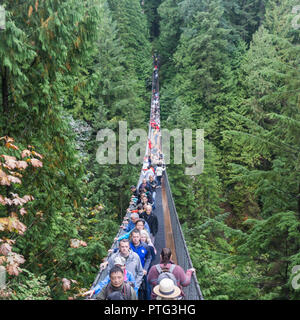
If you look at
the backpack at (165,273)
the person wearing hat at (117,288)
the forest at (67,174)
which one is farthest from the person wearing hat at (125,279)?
the forest at (67,174)

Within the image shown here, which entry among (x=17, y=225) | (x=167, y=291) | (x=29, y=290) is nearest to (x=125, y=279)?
(x=167, y=291)

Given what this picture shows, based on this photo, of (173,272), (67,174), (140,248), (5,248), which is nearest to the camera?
(5,248)

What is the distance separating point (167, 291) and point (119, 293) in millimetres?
408

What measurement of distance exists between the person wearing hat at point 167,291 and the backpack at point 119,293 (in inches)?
9.9

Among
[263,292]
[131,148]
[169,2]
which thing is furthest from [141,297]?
[169,2]

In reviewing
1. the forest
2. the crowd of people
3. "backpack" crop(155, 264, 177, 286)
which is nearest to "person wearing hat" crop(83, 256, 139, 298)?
the crowd of people

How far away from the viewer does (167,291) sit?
2773 millimetres

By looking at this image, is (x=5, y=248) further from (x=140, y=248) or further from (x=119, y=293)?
(x=140, y=248)

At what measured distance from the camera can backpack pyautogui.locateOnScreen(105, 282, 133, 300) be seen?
107 inches

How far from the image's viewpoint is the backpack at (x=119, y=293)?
8.93 feet

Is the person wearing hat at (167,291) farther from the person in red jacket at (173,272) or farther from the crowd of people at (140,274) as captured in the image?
the person in red jacket at (173,272)

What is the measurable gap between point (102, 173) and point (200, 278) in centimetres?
1038

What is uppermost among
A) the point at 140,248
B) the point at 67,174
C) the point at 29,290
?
the point at 67,174

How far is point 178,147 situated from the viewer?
64.8ft
